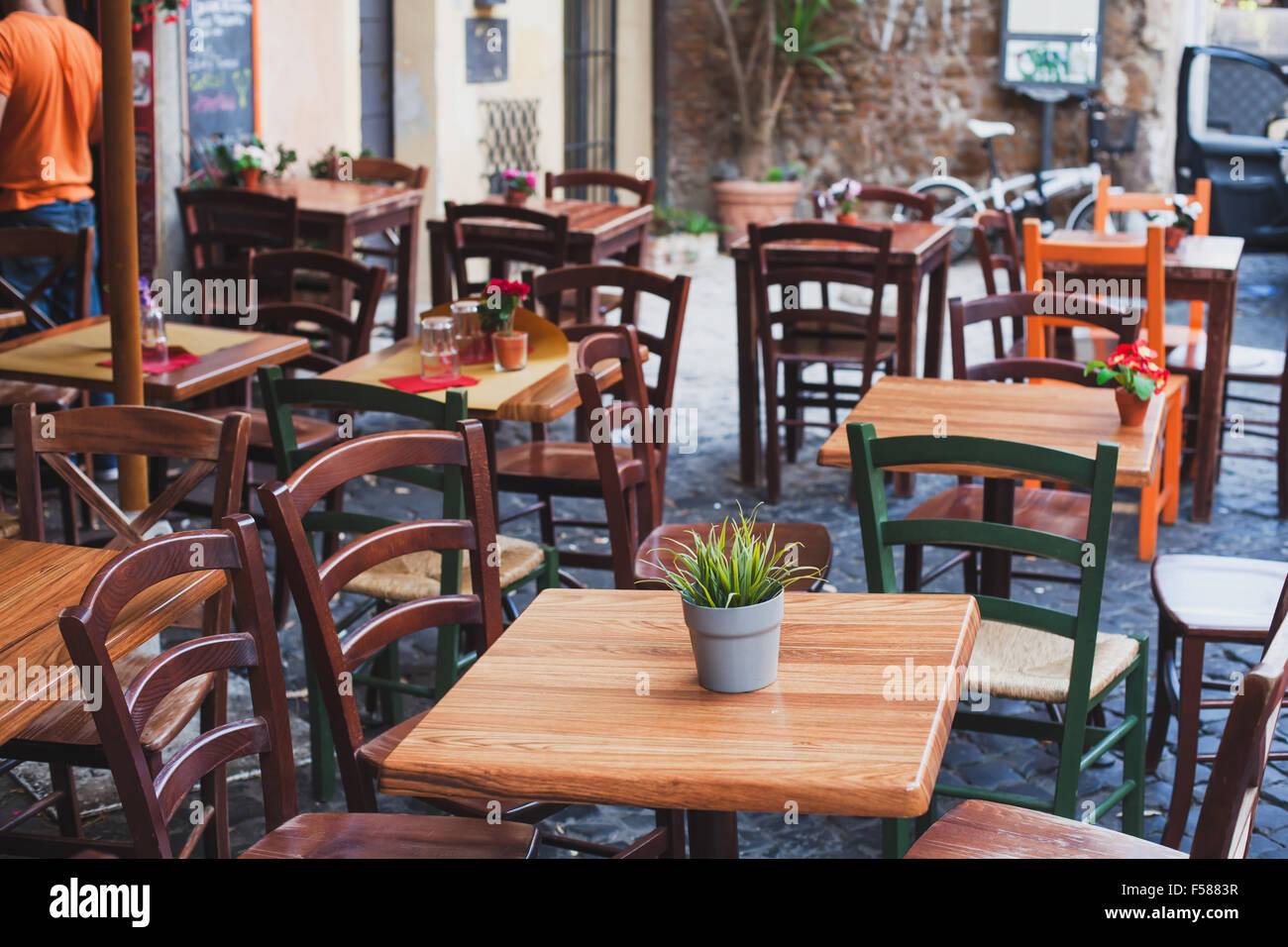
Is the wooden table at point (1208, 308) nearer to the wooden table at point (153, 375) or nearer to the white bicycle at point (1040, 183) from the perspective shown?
the wooden table at point (153, 375)

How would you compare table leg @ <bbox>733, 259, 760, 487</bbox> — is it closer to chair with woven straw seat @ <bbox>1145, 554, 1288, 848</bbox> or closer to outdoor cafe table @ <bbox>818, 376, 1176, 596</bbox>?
outdoor cafe table @ <bbox>818, 376, 1176, 596</bbox>

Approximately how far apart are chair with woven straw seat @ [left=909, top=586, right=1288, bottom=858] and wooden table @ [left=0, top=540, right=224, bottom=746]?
1.23 metres

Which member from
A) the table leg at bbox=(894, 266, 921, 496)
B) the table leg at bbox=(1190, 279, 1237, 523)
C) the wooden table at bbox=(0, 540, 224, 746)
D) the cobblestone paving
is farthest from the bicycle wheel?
the wooden table at bbox=(0, 540, 224, 746)

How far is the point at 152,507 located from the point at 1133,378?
2.25 meters

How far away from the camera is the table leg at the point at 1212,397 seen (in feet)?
16.4

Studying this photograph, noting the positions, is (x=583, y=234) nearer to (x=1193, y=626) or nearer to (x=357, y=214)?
(x=357, y=214)

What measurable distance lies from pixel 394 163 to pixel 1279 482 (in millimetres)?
4159

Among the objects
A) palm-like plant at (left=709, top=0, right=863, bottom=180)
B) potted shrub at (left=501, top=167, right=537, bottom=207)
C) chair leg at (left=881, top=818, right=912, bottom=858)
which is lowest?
chair leg at (left=881, top=818, right=912, bottom=858)

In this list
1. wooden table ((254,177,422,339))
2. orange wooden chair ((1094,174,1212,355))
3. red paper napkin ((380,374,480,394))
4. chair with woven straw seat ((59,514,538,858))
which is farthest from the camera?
wooden table ((254,177,422,339))

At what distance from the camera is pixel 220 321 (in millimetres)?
6016

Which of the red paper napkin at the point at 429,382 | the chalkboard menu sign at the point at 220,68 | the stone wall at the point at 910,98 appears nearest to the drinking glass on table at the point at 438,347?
the red paper napkin at the point at 429,382

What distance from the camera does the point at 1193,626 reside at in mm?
3008

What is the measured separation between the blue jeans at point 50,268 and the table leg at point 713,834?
3.65 m

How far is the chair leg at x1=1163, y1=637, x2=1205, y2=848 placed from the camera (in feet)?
9.62
